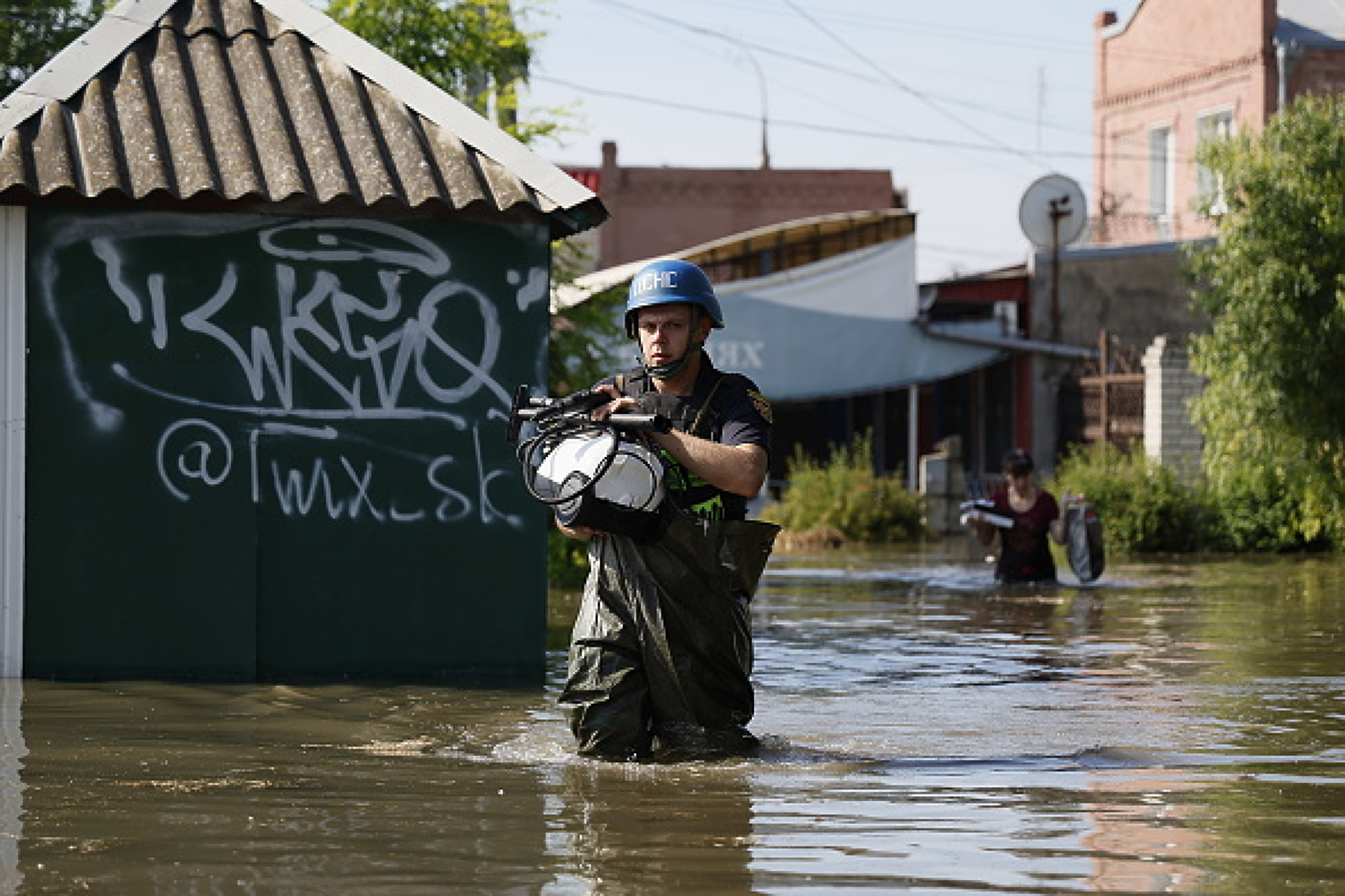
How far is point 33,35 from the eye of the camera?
935 inches

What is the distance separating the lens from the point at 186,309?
11500 millimetres

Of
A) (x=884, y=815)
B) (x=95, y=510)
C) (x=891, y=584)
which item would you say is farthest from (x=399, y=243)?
(x=891, y=584)

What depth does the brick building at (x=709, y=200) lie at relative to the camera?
170 feet

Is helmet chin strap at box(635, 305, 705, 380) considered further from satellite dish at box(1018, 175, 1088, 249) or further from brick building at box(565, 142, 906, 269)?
brick building at box(565, 142, 906, 269)

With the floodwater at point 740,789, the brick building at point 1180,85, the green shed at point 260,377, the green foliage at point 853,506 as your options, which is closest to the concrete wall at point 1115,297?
the brick building at point 1180,85

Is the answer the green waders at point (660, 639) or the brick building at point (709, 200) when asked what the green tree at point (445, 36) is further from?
the brick building at point (709, 200)

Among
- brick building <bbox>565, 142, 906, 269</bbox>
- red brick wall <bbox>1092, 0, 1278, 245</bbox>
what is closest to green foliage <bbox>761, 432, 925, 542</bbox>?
red brick wall <bbox>1092, 0, 1278, 245</bbox>

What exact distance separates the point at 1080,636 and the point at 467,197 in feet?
19.5

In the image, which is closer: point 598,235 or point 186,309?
point 186,309

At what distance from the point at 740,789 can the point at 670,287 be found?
1803 millimetres

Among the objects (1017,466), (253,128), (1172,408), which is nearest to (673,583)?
(253,128)

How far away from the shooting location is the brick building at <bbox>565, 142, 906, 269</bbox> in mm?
51812

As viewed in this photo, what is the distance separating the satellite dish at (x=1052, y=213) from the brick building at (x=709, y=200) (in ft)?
41.4

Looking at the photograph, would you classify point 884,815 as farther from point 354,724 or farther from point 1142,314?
point 1142,314
